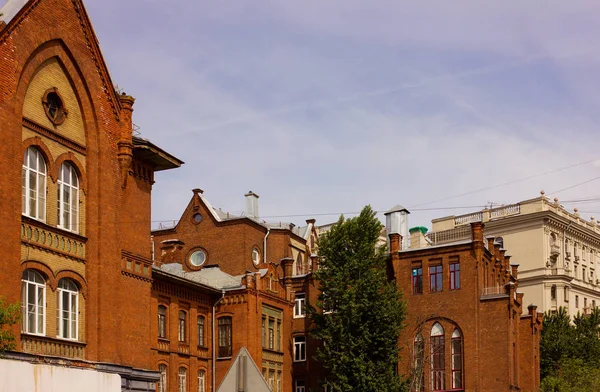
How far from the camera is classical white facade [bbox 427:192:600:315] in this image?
9112cm

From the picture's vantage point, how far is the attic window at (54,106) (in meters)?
33.1

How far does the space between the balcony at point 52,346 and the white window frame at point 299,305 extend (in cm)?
3399

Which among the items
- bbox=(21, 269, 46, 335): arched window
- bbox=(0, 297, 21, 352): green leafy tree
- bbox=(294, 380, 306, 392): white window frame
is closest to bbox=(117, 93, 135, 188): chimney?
bbox=(21, 269, 46, 335): arched window

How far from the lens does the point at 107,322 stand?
34500 mm

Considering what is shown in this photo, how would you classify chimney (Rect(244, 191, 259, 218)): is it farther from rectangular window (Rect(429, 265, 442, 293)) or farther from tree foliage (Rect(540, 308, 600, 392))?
tree foliage (Rect(540, 308, 600, 392))

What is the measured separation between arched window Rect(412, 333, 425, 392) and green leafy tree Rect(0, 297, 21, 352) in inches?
1438

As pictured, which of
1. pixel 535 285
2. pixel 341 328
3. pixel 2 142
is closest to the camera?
pixel 2 142

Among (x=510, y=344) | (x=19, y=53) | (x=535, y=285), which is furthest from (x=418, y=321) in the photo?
(x=19, y=53)

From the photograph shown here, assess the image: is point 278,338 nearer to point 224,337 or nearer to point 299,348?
point 299,348

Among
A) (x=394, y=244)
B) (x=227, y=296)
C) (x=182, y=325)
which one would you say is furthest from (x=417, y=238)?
(x=182, y=325)

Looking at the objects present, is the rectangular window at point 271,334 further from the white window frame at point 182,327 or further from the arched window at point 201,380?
the white window frame at point 182,327

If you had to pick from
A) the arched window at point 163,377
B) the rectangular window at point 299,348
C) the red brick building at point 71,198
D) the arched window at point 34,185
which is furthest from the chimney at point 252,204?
the arched window at point 34,185

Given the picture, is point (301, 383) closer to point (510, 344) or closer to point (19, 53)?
point (510, 344)

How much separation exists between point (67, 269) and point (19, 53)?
7.27 meters
